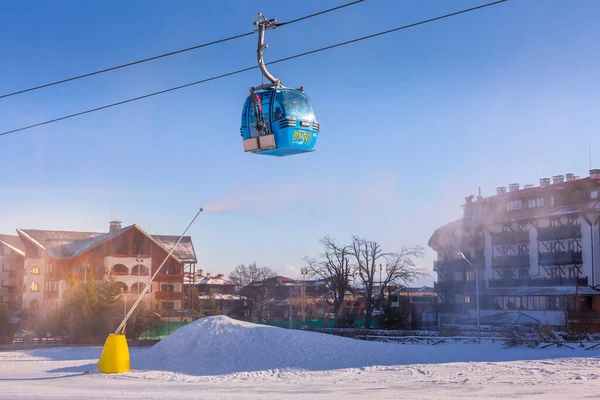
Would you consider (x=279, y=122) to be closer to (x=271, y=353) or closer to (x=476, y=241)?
(x=271, y=353)

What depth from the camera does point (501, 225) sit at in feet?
274

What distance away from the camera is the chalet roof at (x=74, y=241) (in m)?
78.0

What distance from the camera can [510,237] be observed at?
8131 cm

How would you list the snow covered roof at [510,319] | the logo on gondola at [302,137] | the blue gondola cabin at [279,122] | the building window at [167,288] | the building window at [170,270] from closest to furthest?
the blue gondola cabin at [279,122] < the logo on gondola at [302,137] < the snow covered roof at [510,319] < the building window at [167,288] < the building window at [170,270]

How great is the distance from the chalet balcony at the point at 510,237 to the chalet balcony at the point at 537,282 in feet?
15.4

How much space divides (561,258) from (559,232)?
9.38ft

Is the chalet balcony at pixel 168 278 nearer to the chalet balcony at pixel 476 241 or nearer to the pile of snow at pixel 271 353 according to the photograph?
the pile of snow at pixel 271 353

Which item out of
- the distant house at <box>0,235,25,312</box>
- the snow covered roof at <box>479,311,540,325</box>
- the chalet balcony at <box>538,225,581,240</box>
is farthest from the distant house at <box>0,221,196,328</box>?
the chalet balcony at <box>538,225,581,240</box>

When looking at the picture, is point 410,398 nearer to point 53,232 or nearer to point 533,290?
point 533,290

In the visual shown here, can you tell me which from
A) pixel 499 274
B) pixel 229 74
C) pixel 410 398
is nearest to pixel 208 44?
pixel 229 74

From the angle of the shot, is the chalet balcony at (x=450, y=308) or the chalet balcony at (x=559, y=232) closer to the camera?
the chalet balcony at (x=559, y=232)

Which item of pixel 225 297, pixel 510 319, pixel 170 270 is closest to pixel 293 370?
pixel 510 319

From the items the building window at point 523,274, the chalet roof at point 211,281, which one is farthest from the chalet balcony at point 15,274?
the building window at point 523,274

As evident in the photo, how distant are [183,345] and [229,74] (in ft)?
98.5
